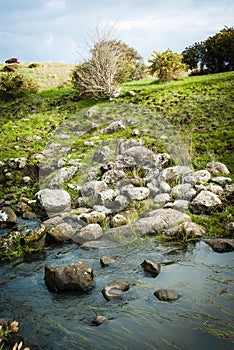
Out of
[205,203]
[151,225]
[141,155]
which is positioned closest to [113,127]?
[141,155]

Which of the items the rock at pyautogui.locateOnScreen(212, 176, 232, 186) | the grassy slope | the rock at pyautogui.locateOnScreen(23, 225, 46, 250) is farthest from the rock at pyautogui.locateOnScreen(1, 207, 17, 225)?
the rock at pyautogui.locateOnScreen(212, 176, 232, 186)

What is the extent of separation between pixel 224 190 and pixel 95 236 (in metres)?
3.62

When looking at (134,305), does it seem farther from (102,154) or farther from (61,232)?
(102,154)

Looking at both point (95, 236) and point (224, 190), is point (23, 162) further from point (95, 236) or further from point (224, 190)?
point (224, 190)

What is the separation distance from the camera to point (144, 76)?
2741 cm

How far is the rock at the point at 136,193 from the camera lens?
883 cm

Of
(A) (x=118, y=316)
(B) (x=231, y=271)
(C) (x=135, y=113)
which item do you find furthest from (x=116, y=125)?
(A) (x=118, y=316)

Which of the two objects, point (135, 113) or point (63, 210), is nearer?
point (63, 210)

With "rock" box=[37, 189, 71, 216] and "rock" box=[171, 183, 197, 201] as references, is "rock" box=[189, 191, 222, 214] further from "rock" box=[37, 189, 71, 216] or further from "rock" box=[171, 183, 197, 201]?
"rock" box=[37, 189, 71, 216]

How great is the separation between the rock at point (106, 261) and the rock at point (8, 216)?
332 cm

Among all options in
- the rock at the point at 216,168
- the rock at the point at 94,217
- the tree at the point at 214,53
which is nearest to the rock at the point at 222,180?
the rock at the point at 216,168

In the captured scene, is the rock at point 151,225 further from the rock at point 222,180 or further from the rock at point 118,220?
the rock at point 222,180

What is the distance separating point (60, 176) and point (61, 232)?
10.8 feet

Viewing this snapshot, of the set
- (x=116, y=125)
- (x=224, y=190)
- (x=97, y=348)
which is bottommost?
(x=97, y=348)
